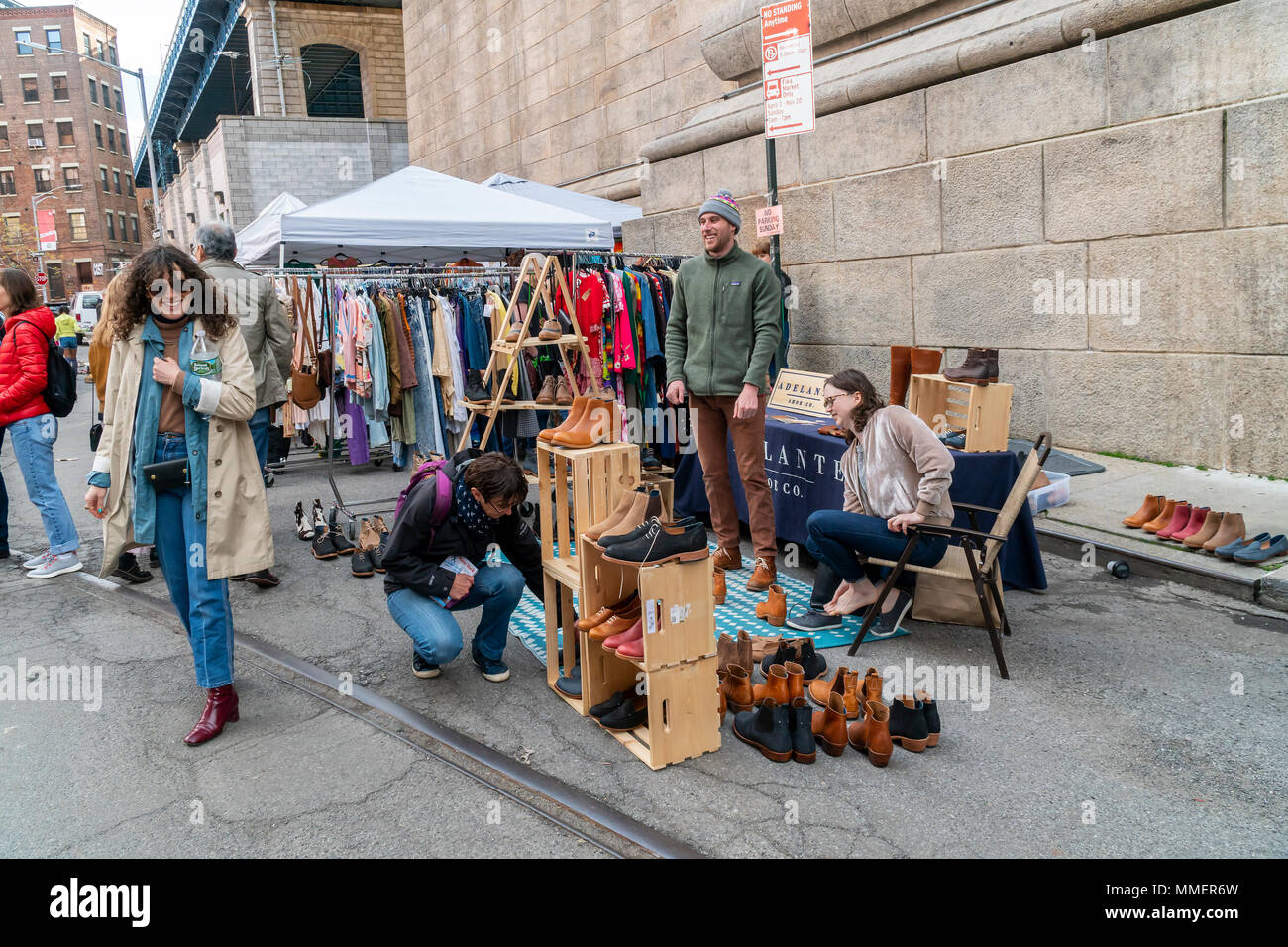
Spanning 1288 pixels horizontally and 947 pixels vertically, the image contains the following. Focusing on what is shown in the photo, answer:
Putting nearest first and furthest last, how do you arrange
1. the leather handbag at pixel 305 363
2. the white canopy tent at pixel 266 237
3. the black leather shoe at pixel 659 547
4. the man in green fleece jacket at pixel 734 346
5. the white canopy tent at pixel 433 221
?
the black leather shoe at pixel 659 547 < the man in green fleece jacket at pixel 734 346 < the leather handbag at pixel 305 363 < the white canopy tent at pixel 433 221 < the white canopy tent at pixel 266 237

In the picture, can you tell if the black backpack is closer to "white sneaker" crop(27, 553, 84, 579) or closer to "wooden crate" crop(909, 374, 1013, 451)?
"white sneaker" crop(27, 553, 84, 579)

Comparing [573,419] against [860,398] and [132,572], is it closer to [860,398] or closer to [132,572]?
[860,398]

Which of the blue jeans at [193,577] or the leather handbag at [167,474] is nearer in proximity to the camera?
the leather handbag at [167,474]

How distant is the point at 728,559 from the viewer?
19.9 feet

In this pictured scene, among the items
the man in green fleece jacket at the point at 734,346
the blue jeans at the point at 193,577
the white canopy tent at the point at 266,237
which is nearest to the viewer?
the blue jeans at the point at 193,577

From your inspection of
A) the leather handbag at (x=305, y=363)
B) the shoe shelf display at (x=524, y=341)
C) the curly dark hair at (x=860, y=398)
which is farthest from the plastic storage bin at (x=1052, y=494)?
the leather handbag at (x=305, y=363)

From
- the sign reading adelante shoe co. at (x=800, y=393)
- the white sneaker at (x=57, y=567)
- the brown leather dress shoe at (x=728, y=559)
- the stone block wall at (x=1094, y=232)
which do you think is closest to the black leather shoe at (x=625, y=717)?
the brown leather dress shoe at (x=728, y=559)

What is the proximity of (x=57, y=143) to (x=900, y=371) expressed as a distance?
8230 cm

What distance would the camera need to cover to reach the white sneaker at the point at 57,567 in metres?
6.67

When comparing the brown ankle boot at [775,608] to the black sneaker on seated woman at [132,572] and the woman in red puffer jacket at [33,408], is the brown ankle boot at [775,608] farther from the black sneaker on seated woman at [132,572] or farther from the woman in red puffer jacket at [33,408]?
the woman in red puffer jacket at [33,408]

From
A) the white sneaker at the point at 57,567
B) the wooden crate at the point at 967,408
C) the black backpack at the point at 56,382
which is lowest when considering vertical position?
the white sneaker at the point at 57,567

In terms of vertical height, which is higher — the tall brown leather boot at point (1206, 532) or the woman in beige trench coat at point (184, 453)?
the woman in beige trench coat at point (184, 453)

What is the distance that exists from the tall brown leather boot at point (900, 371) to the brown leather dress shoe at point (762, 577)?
4.78 feet
